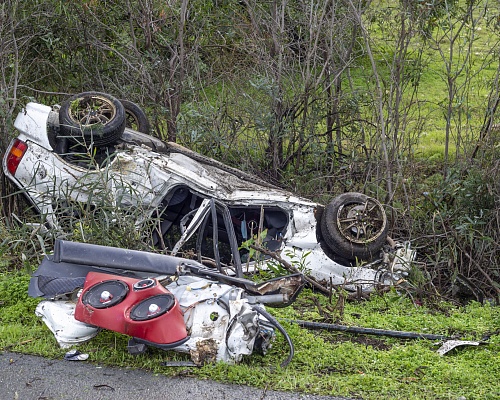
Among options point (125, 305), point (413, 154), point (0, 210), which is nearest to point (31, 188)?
point (0, 210)

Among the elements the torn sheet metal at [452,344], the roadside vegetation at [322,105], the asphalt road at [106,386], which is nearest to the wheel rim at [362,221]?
the roadside vegetation at [322,105]

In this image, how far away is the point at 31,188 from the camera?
275 inches

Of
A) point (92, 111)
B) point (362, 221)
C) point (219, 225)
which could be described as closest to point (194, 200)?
point (219, 225)

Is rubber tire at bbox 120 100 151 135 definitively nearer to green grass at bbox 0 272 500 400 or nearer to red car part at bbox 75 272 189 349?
green grass at bbox 0 272 500 400

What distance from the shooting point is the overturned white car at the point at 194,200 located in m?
6.88

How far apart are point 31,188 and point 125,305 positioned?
2.89 m

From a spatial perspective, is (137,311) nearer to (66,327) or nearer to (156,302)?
(156,302)

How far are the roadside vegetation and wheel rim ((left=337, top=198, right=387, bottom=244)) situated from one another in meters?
0.62

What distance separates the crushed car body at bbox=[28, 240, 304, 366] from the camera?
179 inches

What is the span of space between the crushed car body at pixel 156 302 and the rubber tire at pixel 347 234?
1611mm

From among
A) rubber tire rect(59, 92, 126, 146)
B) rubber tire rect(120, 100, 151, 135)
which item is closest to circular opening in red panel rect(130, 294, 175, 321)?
rubber tire rect(59, 92, 126, 146)

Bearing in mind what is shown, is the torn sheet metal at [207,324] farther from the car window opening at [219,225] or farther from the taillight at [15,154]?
the taillight at [15,154]

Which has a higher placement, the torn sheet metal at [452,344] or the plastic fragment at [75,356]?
the plastic fragment at [75,356]

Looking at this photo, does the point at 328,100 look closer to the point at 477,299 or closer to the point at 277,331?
the point at 477,299
